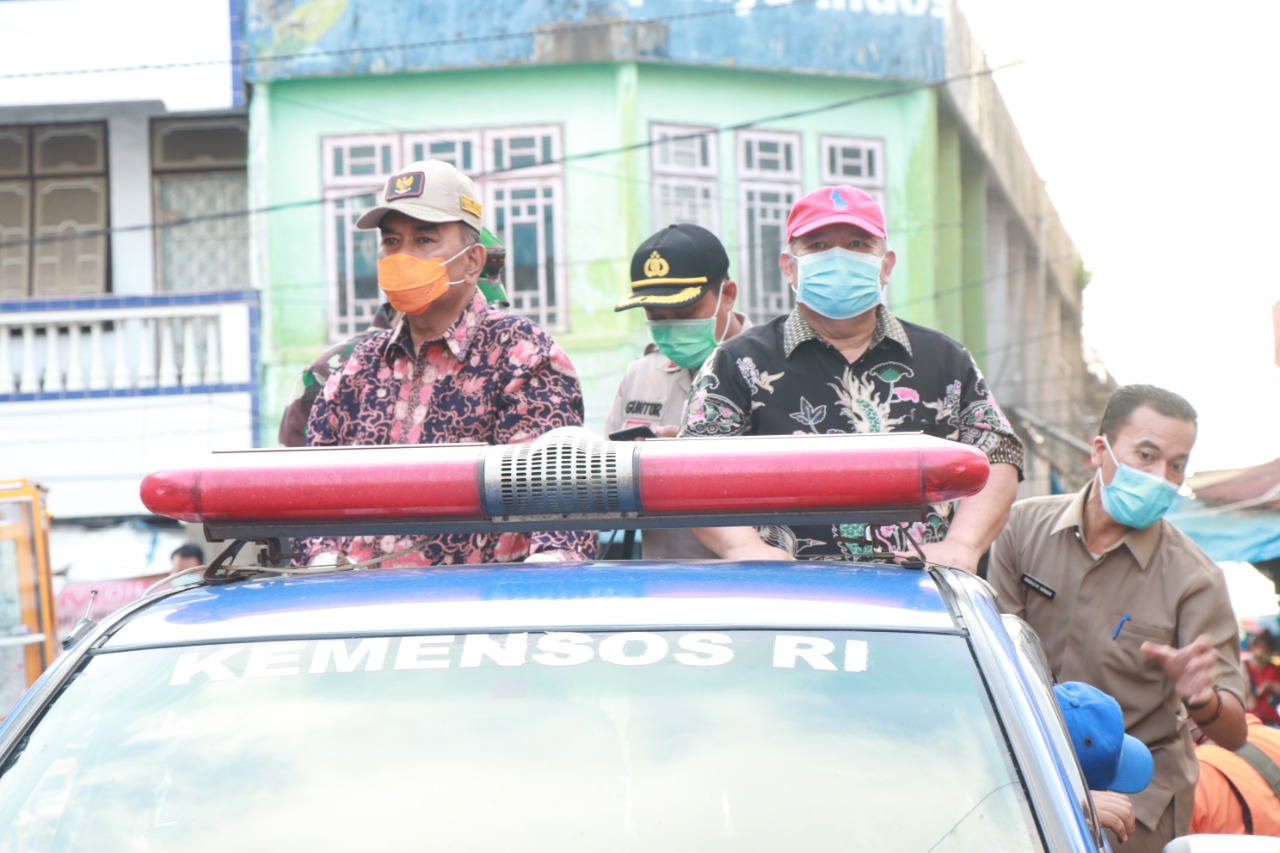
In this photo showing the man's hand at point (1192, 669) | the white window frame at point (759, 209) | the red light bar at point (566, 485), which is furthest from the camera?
the white window frame at point (759, 209)

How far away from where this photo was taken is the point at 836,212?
4438 millimetres

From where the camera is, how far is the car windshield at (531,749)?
2330 mm

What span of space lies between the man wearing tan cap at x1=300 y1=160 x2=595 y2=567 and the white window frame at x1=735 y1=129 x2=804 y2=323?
45.2 ft

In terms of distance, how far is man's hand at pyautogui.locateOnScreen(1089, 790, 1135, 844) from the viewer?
3.49m

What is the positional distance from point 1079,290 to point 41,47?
25.7 metres

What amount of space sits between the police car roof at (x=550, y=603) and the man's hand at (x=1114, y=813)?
936 mm

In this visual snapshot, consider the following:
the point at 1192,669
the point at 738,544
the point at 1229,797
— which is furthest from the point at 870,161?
the point at 738,544

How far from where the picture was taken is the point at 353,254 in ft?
59.0

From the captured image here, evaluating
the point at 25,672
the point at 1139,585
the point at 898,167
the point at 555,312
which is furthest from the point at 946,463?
the point at 898,167

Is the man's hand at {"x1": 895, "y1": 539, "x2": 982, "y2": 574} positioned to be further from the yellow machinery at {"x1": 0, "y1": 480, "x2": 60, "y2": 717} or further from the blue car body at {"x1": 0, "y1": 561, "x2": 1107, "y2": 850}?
the yellow machinery at {"x1": 0, "y1": 480, "x2": 60, "y2": 717}

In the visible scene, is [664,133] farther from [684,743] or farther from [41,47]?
[684,743]

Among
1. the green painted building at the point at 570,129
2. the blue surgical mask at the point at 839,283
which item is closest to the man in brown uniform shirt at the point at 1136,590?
the blue surgical mask at the point at 839,283

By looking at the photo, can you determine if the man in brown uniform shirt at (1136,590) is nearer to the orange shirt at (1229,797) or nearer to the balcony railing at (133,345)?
the orange shirt at (1229,797)

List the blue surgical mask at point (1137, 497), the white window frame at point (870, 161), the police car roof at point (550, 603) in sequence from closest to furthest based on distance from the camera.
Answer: the police car roof at point (550, 603) → the blue surgical mask at point (1137, 497) → the white window frame at point (870, 161)
